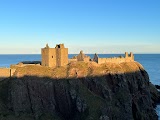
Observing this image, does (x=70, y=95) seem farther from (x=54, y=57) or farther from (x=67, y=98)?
(x=54, y=57)

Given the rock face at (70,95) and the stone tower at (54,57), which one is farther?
the stone tower at (54,57)

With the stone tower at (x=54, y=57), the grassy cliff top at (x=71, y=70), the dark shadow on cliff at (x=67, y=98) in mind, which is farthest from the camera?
the stone tower at (x=54, y=57)

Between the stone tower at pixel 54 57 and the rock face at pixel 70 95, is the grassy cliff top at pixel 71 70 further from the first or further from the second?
the stone tower at pixel 54 57

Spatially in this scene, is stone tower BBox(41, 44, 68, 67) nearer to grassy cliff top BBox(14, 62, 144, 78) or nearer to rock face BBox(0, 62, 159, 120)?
grassy cliff top BBox(14, 62, 144, 78)

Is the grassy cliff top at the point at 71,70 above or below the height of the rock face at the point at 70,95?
above

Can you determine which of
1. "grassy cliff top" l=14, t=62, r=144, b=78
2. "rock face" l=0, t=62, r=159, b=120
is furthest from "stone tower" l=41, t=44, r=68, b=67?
"rock face" l=0, t=62, r=159, b=120

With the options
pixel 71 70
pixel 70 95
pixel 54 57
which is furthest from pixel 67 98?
pixel 54 57

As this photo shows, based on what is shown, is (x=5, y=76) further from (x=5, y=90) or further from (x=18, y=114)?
(x=18, y=114)

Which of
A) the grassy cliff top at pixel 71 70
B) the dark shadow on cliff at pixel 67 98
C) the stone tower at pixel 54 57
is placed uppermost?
the stone tower at pixel 54 57

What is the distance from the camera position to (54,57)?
313ft

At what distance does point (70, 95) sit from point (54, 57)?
17283 mm

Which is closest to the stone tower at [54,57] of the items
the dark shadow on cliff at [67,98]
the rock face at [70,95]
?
the rock face at [70,95]

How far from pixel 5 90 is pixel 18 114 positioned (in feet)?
36.1

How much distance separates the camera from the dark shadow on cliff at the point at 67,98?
80006 millimetres
